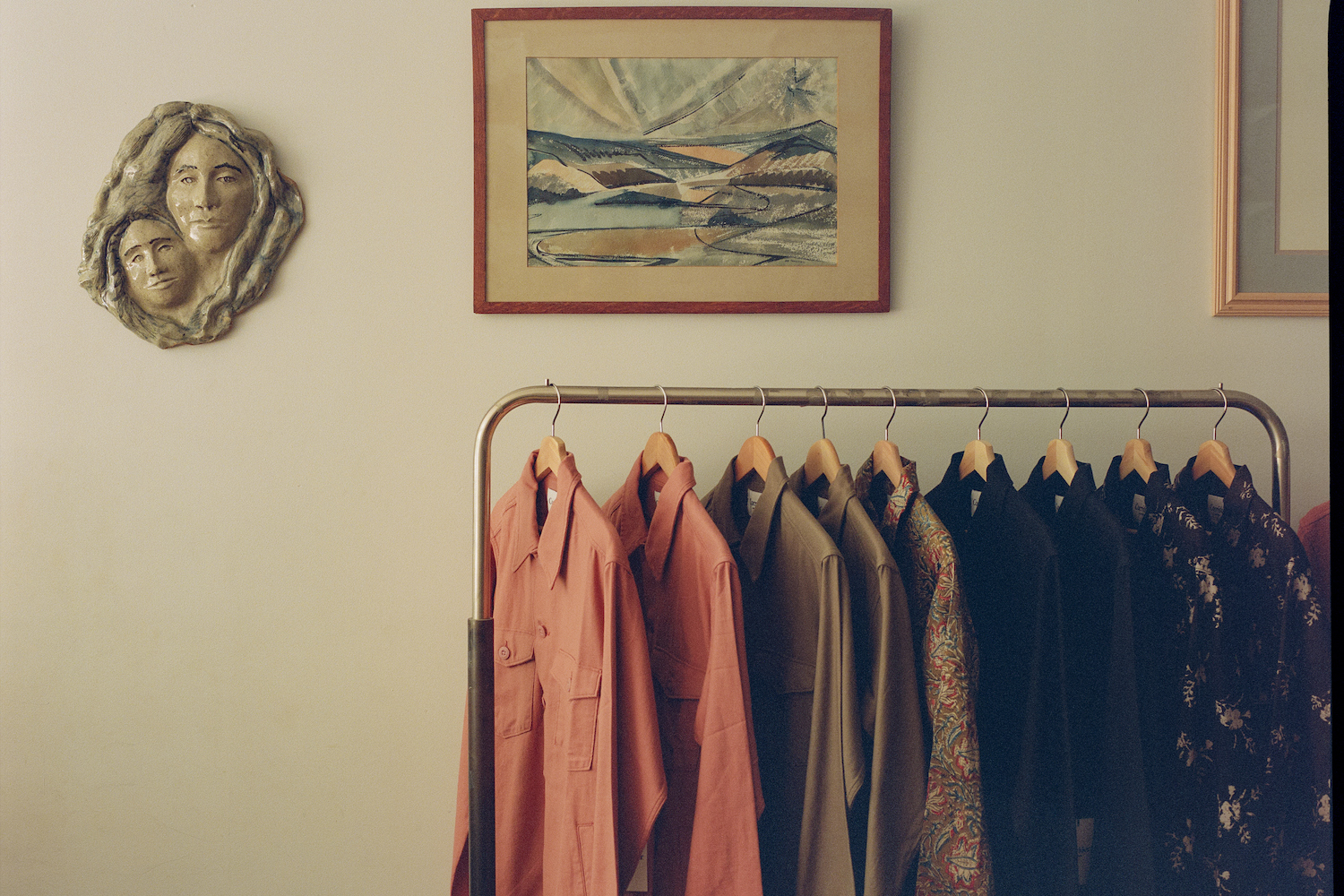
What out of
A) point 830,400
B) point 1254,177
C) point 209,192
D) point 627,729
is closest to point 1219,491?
point 830,400

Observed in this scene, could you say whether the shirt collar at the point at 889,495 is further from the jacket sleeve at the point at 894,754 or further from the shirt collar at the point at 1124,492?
the shirt collar at the point at 1124,492

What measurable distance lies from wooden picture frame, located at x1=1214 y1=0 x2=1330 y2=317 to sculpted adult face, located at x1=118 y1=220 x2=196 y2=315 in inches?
77.1

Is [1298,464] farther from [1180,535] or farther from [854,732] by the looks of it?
[854,732]

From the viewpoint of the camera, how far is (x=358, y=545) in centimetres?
155

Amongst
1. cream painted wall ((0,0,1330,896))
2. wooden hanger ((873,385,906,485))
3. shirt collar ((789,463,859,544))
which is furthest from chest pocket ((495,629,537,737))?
wooden hanger ((873,385,906,485))

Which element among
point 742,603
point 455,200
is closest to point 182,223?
point 455,200

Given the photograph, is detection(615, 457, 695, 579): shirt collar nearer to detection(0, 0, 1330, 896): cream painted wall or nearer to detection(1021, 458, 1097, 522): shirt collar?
detection(0, 0, 1330, 896): cream painted wall

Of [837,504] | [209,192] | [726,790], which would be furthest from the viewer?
[209,192]

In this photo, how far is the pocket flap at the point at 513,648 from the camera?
3.99 feet

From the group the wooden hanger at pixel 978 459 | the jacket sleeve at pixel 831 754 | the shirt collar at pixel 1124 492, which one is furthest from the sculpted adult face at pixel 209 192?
the shirt collar at pixel 1124 492

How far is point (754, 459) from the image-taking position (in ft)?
4.09

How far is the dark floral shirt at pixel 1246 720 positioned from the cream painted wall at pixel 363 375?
1.55 feet

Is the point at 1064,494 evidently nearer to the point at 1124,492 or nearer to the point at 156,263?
the point at 1124,492

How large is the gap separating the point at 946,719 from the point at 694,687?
13.2 inches
